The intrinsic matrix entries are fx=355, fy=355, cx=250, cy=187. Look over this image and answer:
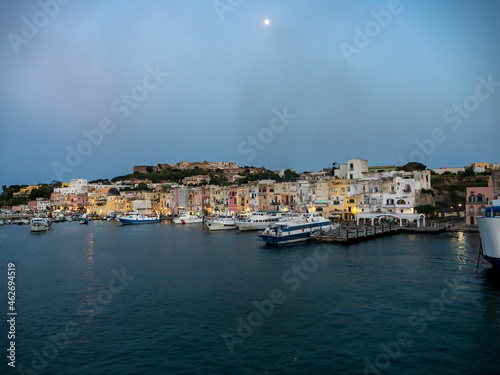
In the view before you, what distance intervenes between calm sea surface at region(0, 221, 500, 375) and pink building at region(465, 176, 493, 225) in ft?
83.7

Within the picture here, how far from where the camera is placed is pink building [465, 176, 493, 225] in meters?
52.9

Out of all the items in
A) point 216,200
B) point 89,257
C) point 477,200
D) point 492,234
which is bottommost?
point 89,257

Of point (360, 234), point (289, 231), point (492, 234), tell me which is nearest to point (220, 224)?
point (289, 231)

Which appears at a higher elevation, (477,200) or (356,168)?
(356,168)

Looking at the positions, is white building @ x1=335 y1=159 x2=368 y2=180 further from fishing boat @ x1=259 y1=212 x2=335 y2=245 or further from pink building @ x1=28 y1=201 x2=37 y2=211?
pink building @ x1=28 y1=201 x2=37 y2=211

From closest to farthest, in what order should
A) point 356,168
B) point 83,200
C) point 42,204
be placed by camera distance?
point 356,168 < point 83,200 < point 42,204

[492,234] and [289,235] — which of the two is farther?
[289,235]

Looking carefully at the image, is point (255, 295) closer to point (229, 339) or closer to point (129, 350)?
point (229, 339)

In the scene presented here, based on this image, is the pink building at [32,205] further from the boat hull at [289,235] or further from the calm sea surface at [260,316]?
the boat hull at [289,235]

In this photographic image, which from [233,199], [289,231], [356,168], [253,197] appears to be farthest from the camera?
[233,199]

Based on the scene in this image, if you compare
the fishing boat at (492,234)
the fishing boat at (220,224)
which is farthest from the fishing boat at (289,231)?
the fishing boat at (220,224)

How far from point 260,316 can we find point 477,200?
49.8 m

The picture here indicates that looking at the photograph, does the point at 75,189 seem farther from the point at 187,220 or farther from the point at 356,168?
the point at 356,168

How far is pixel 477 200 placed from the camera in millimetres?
54000
